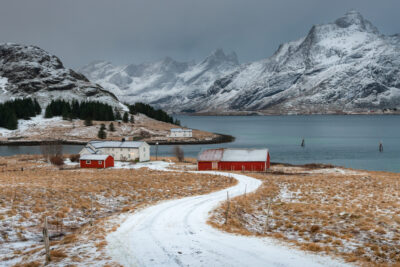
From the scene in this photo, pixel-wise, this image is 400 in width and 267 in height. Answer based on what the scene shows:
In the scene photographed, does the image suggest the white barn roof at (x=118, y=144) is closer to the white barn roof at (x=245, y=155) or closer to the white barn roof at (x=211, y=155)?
the white barn roof at (x=211, y=155)

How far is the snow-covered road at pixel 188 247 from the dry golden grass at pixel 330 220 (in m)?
1.34

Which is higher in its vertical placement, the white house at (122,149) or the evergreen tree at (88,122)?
the evergreen tree at (88,122)

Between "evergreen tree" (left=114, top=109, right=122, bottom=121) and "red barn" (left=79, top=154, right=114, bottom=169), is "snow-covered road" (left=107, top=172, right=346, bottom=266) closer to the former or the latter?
"red barn" (left=79, top=154, right=114, bottom=169)

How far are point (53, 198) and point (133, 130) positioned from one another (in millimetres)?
131415

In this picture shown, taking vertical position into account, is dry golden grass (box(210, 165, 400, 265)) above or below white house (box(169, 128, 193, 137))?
below

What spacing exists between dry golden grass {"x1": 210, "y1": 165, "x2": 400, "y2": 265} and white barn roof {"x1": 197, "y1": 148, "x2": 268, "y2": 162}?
1162 inches

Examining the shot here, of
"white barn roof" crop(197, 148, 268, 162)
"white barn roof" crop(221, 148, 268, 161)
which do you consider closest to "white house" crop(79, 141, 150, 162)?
"white barn roof" crop(197, 148, 268, 162)

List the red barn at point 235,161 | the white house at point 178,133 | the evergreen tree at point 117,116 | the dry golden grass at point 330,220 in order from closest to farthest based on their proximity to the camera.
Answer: the dry golden grass at point 330,220, the red barn at point 235,161, the white house at point 178,133, the evergreen tree at point 117,116

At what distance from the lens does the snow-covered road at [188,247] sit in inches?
514

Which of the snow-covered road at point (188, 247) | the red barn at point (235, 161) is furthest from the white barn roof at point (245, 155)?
the snow-covered road at point (188, 247)

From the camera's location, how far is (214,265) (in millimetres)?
12617

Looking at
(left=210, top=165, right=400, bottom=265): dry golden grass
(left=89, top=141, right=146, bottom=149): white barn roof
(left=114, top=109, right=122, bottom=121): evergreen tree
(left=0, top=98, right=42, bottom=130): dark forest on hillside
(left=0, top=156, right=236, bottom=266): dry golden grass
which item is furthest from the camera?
(left=114, top=109, right=122, bottom=121): evergreen tree

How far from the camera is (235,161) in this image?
63906 millimetres

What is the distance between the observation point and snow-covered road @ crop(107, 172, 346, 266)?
13.0 m
